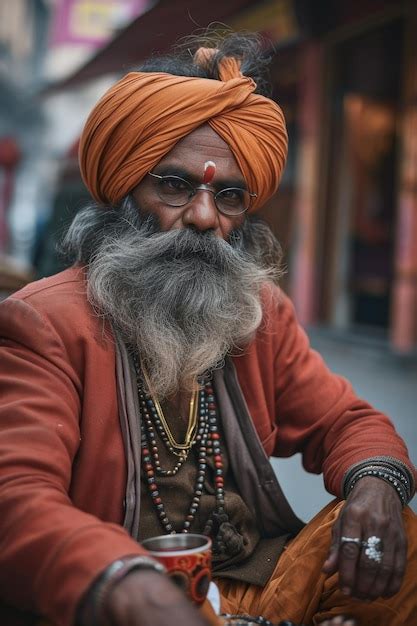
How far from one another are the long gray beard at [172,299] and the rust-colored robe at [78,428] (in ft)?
0.27

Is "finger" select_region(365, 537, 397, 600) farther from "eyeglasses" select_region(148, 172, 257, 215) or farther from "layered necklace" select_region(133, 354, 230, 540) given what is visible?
"eyeglasses" select_region(148, 172, 257, 215)

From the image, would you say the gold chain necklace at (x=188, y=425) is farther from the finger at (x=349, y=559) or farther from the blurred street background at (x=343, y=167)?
the blurred street background at (x=343, y=167)

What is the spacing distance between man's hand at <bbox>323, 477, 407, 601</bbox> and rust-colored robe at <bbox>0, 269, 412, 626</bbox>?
0.19 m

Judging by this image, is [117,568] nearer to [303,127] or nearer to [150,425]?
[150,425]

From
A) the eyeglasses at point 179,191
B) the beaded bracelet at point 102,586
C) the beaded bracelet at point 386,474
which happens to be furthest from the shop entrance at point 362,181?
the beaded bracelet at point 102,586

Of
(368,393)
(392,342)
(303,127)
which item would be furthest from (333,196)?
(368,393)

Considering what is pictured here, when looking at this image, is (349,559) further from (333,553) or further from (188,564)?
(188,564)

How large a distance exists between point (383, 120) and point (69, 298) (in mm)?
7376

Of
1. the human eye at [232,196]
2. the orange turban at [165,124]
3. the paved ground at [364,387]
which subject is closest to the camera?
the orange turban at [165,124]

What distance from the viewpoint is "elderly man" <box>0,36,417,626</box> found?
1.98m

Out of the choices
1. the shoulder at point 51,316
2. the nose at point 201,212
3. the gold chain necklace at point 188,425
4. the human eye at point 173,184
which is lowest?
the gold chain necklace at point 188,425

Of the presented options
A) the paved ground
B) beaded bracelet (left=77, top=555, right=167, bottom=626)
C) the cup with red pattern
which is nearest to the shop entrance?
the paved ground

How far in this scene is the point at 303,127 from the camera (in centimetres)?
959

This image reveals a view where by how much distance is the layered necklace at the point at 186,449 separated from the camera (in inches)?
84.1
